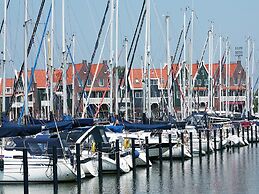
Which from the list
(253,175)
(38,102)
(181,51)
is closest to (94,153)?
(253,175)

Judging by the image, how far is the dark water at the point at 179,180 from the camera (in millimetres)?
33031

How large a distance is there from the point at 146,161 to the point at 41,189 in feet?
34.9

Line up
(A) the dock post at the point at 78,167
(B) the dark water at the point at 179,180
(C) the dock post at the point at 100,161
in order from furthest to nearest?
(C) the dock post at the point at 100,161 < (B) the dark water at the point at 179,180 < (A) the dock post at the point at 78,167

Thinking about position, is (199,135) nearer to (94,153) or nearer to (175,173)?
(175,173)

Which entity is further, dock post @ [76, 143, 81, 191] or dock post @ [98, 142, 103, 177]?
dock post @ [98, 142, 103, 177]

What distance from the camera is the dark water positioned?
33.0 metres

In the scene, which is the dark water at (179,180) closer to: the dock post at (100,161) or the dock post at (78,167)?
the dock post at (78,167)

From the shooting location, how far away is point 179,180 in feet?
122

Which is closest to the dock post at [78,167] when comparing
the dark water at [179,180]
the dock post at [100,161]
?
the dark water at [179,180]

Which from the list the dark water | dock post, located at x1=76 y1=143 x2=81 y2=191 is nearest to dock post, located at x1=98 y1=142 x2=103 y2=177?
the dark water

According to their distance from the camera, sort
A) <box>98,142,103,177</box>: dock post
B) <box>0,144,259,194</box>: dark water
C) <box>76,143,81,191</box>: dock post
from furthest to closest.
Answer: <box>98,142,103,177</box>: dock post → <box>0,144,259,194</box>: dark water → <box>76,143,81,191</box>: dock post

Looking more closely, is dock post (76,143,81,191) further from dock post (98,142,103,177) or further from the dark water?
dock post (98,142,103,177)

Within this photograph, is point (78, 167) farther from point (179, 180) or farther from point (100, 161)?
point (179, 180)

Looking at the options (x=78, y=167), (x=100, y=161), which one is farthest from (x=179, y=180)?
(x=78, y=167)
